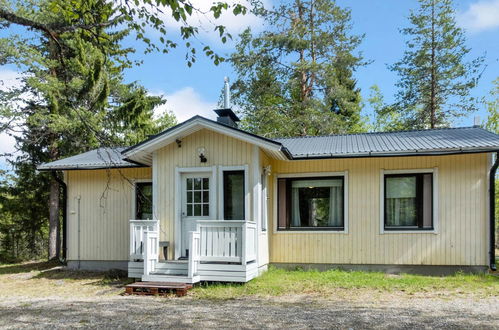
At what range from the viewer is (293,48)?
1989cm

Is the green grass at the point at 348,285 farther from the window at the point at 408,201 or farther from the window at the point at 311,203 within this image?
the window at the point at 311,203

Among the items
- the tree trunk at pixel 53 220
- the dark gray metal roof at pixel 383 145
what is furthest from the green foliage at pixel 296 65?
the tree trunk at pixel 53 220

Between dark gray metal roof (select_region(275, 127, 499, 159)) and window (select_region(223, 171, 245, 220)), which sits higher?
dark gray metal roof (select_region(275, 127, 499, 159))

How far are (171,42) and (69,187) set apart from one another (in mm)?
7454

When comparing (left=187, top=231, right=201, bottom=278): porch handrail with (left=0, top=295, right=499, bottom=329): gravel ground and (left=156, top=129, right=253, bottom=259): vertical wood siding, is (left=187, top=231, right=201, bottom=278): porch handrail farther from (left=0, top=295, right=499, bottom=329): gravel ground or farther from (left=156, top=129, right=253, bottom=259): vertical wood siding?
(left=156, top=129, right=253, bottom=259): vertical wood siding

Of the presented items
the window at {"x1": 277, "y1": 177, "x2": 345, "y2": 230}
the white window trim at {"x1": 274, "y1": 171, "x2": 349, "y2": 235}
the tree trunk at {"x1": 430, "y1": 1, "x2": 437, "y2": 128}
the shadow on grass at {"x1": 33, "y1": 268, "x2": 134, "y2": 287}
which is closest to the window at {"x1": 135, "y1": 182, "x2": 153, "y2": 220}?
the shadow on grass at {"x1": 33, "y1": 268, "x2": 134, "y2": 287}

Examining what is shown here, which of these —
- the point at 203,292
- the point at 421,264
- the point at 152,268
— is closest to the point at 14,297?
the point at 152,268

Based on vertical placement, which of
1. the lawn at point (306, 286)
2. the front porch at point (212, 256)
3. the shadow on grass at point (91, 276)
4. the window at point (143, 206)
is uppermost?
the window at point (143, 206)

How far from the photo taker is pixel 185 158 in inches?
362

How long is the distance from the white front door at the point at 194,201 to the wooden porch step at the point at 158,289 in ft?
4.03

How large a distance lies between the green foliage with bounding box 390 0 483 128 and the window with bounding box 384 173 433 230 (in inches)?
444

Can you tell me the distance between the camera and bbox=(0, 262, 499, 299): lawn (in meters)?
7.33

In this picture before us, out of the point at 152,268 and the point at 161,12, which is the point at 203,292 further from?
the point at 161,12

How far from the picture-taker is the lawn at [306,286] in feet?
24.1
